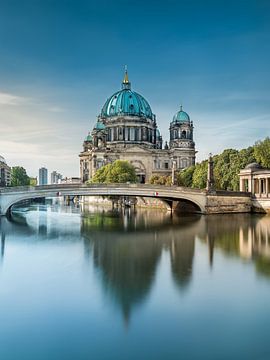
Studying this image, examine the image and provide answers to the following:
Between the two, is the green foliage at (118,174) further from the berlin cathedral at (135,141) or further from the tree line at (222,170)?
the berlin cathedral at (135,141)

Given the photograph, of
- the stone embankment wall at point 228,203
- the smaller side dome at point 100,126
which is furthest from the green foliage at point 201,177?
the smaller side dome at point 100,126

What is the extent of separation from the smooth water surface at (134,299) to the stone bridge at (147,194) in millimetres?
11629

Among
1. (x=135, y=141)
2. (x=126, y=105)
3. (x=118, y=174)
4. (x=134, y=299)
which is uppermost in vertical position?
(x=126, y=105)

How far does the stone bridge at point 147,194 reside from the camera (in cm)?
3359

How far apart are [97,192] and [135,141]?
44527 millimetres

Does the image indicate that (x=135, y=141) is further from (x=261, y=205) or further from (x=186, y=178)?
(x=261, y=205)

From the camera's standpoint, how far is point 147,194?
3634 cm

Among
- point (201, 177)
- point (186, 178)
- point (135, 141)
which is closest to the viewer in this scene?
point (201, 177)

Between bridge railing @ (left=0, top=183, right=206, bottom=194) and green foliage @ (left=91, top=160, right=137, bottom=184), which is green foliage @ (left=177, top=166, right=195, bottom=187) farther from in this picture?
bridge railing @ (left=0, top=183, right=206, bottom=194)

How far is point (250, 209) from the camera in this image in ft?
134

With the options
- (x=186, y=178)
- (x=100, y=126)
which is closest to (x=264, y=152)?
(x=186, y=178)

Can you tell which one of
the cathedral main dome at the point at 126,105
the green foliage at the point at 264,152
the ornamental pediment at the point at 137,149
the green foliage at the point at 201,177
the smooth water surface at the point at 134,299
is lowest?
the smooth water surface at the point at 134,299

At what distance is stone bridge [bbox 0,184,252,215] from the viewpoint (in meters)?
33.6

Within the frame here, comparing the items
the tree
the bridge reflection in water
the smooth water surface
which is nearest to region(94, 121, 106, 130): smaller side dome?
the tree
